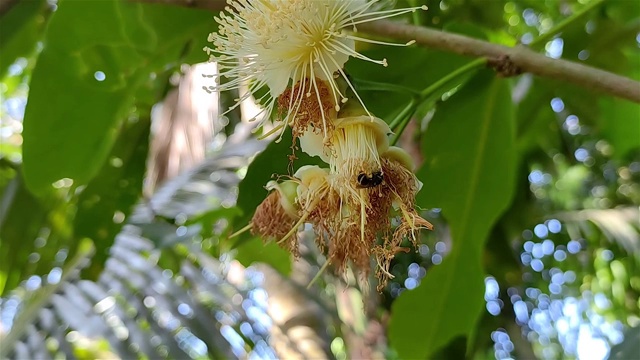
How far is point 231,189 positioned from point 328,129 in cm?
87

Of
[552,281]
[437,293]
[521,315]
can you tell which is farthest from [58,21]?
[552,281]

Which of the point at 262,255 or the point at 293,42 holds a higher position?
the point at 293,42

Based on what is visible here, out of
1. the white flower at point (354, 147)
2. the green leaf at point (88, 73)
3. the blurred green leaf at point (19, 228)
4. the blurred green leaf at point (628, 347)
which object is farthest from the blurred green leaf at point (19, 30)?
the blurred green leaf at point (628, 347)

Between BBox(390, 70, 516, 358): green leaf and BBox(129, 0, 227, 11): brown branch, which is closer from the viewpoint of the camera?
BBox(129, 0, 227, 11): brown branch

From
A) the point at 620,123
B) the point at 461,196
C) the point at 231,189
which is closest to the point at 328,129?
the point at 461,196

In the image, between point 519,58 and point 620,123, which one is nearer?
point 519,58

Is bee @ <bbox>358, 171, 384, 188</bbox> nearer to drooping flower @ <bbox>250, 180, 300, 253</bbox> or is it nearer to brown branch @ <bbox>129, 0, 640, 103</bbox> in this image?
drooping flower @ <bbox>250, 180, 300, 253</bbox>

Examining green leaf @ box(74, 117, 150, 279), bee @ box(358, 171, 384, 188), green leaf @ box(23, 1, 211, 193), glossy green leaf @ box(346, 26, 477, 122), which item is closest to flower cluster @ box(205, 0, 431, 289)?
bee @ box(358, 171, 384, 188)

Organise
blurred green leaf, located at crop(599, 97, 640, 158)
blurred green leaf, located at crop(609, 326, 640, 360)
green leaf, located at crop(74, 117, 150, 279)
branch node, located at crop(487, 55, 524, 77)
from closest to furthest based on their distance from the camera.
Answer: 1. branch node, located at crop(487, 55, 524, 77)
2. blurred green leaf, located at crop(609, 326, 640, 360)
3. green leaf, located at crop(74, 117, 150, 279)
4. blurred green leaf, located at crop(599, 97, 640, 158)

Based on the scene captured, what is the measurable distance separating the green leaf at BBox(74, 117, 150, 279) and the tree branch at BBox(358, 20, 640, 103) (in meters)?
0.64

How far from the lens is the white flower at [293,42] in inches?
21.7

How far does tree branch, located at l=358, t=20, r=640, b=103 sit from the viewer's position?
1.98 feet

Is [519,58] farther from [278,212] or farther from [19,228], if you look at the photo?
[19,228]

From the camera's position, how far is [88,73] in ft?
2.76
